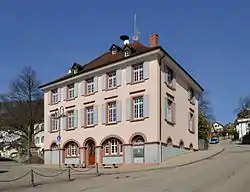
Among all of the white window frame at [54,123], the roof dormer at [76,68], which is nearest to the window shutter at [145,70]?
the roof dormer at [76,68]

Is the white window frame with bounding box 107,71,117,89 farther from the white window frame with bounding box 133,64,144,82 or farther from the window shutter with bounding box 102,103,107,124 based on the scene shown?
the white window frame with bounding box 133,64,144,82

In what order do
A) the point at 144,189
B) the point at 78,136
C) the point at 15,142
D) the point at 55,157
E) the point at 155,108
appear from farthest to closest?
the point at 15,142 < the point at 55,157 < the point at 78,136 < the point at 155,108 < the point at 144,189

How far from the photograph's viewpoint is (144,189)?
20578mm

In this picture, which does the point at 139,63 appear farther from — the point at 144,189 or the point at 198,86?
the point at 144,189

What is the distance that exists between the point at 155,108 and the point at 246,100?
73843mm

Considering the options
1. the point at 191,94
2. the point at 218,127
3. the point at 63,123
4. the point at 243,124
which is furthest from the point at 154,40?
the point at 218,127

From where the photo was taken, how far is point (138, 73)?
129 ft

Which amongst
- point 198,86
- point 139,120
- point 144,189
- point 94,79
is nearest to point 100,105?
point 94,79

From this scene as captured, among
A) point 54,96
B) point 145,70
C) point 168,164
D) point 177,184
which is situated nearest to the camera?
point 177,184

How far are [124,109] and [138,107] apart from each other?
1.54 metres

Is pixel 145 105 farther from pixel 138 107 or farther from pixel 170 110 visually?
pixel 170 110

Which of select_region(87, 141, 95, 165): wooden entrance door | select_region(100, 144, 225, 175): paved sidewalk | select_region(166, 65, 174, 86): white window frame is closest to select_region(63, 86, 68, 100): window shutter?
select_region(87, 141, 95, 165): wooden entrance door

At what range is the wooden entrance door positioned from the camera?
42.7 meters

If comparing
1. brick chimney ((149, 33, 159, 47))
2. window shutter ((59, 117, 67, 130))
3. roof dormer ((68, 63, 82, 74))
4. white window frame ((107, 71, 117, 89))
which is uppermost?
brick chimney ((149, 33, 159, 47))
